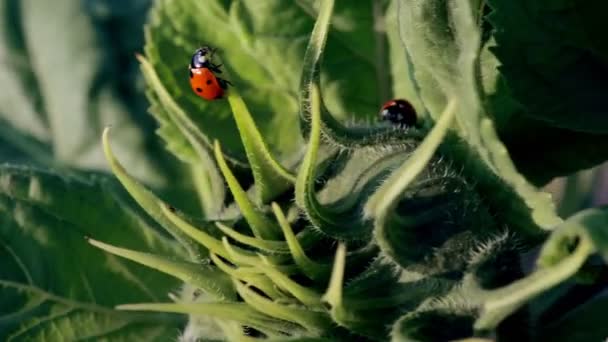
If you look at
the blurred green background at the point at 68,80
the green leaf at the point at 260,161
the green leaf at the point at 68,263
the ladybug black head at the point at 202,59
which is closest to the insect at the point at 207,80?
the ladybug black head at the point at 202,59

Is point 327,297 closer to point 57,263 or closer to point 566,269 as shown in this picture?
point 566,269

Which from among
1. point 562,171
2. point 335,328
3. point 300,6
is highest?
point 300,6

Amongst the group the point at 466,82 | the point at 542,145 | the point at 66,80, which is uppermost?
the point at 66,80

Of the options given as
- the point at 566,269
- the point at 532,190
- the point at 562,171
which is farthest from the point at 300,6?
the point at 566,269

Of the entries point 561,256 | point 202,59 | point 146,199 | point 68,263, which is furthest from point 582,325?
point 68,263

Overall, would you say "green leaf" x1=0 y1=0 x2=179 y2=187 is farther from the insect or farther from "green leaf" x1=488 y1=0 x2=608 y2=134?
"green leaf" x1=488 y1=0 x2=608 y2=134

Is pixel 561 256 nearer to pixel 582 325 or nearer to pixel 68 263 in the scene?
pixel 582 325
